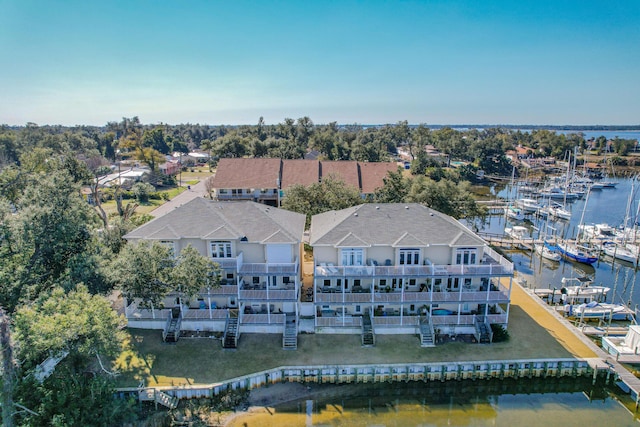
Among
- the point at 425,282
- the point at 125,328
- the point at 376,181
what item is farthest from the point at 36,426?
the point at 376,181

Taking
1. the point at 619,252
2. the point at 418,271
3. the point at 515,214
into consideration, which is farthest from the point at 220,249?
the point at 515,214

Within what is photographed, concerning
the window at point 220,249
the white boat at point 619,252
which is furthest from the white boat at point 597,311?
the window at point 220,249

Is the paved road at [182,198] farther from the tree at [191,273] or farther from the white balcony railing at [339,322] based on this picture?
the white balcony railing at [339,322]

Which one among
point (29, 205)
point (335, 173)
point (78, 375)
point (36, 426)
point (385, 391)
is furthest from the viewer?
point (335, 173)

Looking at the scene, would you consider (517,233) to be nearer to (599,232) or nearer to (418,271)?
(599,232)

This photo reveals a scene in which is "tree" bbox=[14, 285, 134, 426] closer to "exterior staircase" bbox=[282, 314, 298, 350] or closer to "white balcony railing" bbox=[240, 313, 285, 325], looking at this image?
"white balcony railing" bbox=[240, 313, 285, 325]

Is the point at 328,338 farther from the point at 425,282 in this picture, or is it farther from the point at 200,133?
the point at 200,133
